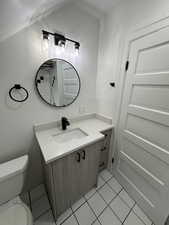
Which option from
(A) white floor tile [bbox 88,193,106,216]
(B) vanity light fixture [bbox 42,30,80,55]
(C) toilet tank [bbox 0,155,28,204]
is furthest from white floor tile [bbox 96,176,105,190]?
(B) vanity light fixture [bbox 42,30,80,55]

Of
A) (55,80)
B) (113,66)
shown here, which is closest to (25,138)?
(55,80)

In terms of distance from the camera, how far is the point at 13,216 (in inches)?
32.9

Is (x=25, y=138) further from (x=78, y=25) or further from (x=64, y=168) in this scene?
(x=78, y=25)

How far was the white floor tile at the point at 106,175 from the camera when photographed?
5.30 ft

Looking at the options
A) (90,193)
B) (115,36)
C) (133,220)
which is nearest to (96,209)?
(90,193)

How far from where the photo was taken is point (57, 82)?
131 centimetres

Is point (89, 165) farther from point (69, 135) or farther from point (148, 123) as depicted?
point (148, 123)

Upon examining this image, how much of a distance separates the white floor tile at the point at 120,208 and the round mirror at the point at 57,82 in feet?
4.76

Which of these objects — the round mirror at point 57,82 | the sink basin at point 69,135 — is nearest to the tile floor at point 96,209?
the sink basin at point 69,135

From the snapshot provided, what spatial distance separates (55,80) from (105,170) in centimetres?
169

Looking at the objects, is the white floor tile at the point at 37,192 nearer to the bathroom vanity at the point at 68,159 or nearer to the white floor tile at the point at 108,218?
the bathroom vanity at the point at 68,159

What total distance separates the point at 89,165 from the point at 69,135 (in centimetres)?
45

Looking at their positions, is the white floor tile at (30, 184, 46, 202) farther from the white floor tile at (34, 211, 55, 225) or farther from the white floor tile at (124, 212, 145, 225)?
the white floor tile at (124, 212, 145, 225)

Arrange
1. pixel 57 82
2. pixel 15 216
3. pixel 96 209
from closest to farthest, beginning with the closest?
pixel 15 216 < pixel 96 209 < pixel 57 82
